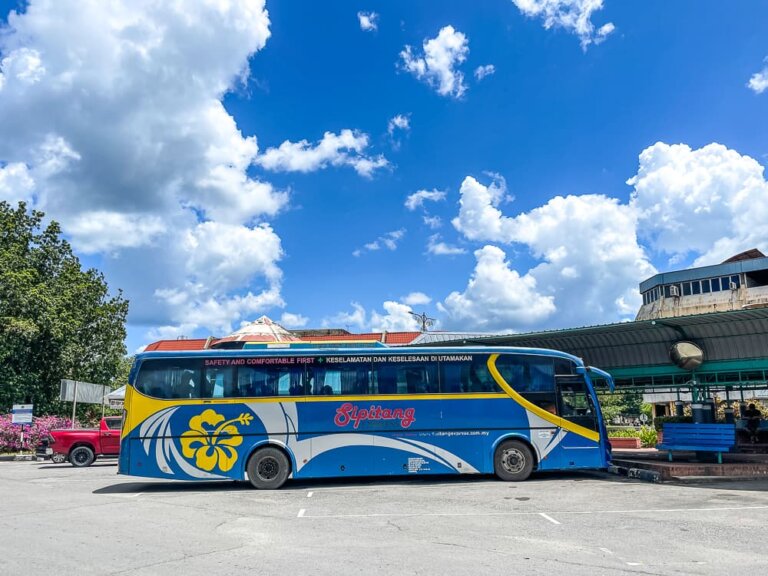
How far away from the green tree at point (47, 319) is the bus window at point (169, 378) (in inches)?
713

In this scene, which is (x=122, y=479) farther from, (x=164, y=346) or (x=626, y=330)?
(x=164, y=346)

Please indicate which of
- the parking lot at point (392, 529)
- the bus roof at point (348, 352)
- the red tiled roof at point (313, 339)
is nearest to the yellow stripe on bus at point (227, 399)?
the bus roof at point (348, 352)

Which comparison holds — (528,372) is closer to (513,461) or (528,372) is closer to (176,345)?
(513,461)

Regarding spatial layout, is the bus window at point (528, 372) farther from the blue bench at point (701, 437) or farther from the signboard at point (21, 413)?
the signboard at point (21, 413)

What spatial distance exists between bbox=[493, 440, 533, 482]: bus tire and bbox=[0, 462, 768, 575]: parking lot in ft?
1.36

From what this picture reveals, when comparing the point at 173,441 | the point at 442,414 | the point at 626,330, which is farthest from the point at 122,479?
the point at 626,330

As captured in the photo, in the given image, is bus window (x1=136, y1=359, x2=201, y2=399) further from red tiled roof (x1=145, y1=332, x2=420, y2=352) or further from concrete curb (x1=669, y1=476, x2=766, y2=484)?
red tiled roof (x1=145, y1=332, x2=420, y2=352)

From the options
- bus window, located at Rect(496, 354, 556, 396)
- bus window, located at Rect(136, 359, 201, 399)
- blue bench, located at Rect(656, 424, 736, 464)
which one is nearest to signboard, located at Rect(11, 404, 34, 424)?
bus window, located at Rect(136, 359, 201, 399)

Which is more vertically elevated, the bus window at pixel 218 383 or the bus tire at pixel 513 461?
the bus window at pixel 218 383

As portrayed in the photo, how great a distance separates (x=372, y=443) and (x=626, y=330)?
9621 mm

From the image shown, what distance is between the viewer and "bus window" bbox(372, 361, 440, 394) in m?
14.8

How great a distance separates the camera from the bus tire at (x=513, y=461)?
14781 millimetres

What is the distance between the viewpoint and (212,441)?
46.3 ft

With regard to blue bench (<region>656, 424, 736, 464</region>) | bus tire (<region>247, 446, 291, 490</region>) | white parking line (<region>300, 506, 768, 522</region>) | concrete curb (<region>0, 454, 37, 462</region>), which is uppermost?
blue bench (<region>656, 424, 736, 464</region>)
